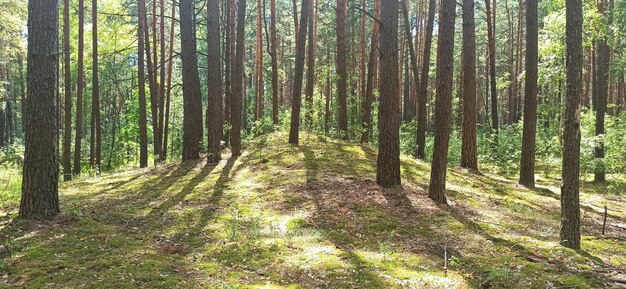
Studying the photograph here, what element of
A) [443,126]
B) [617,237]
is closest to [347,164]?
[443,126]

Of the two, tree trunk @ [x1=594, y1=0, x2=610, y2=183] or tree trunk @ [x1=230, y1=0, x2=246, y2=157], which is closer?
tree trunk @ [x1=230, y1=0, x2=246, y2=157]

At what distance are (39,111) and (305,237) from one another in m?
4.53

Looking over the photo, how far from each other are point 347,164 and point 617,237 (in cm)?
636

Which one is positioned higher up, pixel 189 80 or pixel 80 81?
pixel 80 81

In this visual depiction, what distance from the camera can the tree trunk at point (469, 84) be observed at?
1286 cm

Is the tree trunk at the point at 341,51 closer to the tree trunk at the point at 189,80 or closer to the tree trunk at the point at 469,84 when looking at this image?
the tree trunk at the point at 469,84

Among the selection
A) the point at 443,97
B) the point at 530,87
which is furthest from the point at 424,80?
the point at 443,97

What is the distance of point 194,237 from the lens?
6613mm

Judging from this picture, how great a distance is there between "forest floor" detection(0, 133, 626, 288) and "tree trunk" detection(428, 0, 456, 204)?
1.38ft

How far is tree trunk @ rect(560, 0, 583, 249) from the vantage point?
577cm

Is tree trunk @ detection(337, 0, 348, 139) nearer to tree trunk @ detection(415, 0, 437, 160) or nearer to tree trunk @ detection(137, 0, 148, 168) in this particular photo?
tree trunk @ detection(415, 0, 437, 160)

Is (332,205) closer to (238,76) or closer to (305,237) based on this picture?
(305,237)

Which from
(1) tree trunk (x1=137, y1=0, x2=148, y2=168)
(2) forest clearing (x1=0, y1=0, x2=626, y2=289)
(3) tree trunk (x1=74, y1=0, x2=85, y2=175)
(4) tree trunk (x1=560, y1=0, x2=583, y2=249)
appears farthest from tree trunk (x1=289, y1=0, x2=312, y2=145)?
(4) tree trunk (x1=560, y1=0, x2=583, y2=249)

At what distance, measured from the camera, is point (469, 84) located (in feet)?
43.4
